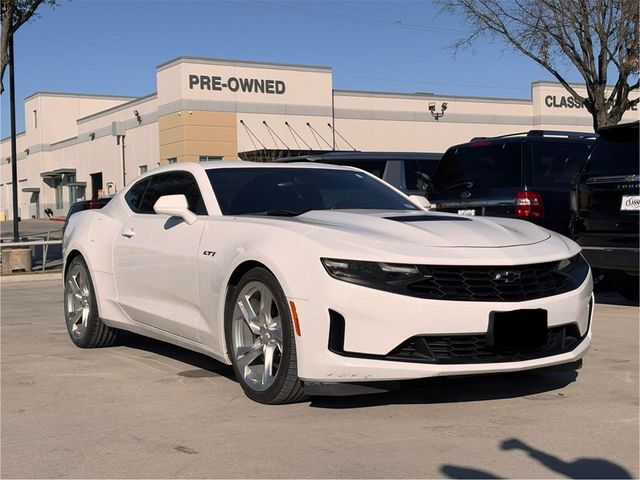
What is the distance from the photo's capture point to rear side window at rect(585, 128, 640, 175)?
816 centimetres

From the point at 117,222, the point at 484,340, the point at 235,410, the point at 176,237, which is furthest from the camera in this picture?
the point at 117,222

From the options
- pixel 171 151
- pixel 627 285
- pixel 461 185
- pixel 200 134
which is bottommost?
pixel 627 285

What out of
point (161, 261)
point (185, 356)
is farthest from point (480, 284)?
point (185, 356)

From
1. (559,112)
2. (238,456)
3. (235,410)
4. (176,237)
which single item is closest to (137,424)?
(235,410)

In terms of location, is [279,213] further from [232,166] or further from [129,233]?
[129,233]

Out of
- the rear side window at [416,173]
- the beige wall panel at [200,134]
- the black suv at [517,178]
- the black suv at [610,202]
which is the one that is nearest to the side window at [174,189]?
the black suv at [610,202]

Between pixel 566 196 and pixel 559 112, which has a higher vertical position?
pixel 559 112

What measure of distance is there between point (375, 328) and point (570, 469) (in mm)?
1201

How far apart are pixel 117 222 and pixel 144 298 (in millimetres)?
906

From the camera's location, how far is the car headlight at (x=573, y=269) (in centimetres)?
498

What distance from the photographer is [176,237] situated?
585 cm

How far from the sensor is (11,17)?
651 inches

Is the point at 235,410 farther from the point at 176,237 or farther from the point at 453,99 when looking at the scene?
the point at 453,99

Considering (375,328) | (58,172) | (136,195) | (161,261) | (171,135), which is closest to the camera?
(375,328)
